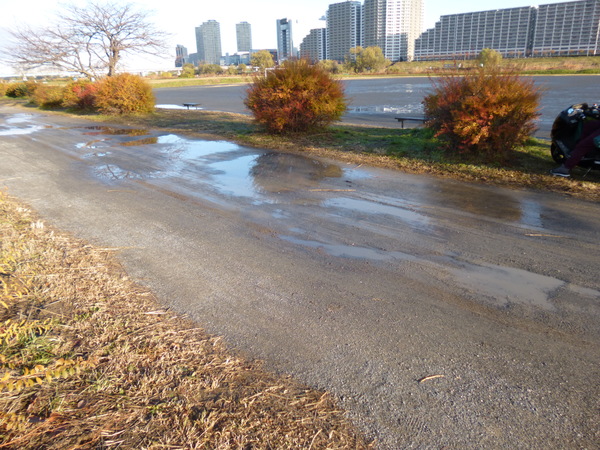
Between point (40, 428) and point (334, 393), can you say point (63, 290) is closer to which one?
point (40, 428)

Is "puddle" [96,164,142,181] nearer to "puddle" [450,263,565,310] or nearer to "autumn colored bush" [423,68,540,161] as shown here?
"autumn colored bush" [423,68,540,161]

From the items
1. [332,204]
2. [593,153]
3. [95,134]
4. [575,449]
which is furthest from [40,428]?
[95,134]

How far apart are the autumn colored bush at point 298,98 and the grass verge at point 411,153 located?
444mm

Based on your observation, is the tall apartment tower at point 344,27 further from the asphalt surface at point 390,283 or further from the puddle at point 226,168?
the asphalt surface at point 390,283

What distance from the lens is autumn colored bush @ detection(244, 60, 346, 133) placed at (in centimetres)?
1355

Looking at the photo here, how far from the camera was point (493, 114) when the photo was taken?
9258 mm

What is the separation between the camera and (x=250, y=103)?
47.7 feet

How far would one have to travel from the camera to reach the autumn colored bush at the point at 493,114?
364 inches

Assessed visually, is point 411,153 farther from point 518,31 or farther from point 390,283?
point 518,31

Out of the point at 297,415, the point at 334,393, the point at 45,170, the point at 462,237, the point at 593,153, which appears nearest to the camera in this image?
the point at 297,415

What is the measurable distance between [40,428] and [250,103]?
1300 centimetres

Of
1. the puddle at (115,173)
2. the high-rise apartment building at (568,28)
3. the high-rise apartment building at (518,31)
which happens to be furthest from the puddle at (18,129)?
the high-rise apartment building at (568,28)

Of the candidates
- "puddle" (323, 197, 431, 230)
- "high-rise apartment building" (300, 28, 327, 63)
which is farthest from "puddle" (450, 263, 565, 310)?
"high-rise apartment building" (300, 28, 327, 63)

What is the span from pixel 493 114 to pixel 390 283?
20.9ft
